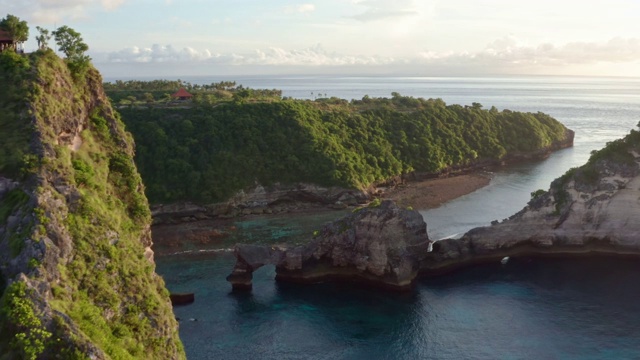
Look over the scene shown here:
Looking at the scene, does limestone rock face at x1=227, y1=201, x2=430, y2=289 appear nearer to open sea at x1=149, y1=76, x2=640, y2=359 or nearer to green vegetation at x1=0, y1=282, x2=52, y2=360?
open sea at x1=149, y1=76, x2=640, y2=359

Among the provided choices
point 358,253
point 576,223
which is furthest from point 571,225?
point 358,253

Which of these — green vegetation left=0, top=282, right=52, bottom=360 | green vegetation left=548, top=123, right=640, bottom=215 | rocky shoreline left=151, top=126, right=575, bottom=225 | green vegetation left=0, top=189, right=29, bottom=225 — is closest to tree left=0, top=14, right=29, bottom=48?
green vegetation left=0, top=189, right=29, bottom=225

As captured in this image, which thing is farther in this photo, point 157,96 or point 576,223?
point 157,96

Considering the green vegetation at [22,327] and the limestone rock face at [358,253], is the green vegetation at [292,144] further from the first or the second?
the green vegetation at [22,327]

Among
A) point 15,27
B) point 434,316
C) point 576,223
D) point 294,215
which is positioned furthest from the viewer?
point 294,215

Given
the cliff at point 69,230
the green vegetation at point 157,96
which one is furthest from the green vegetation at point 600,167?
the green vegetation at point 157,96

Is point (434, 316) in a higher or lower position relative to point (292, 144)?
lower

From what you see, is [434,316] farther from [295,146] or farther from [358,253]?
[295,146]
